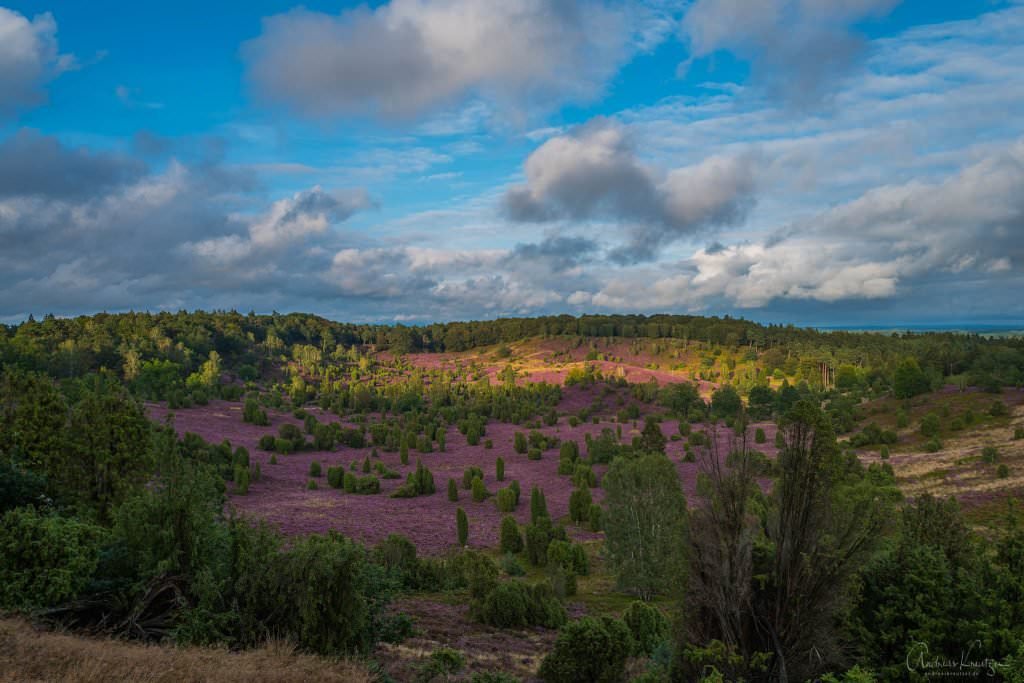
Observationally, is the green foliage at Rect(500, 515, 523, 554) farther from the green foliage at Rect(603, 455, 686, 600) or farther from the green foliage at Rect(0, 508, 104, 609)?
the green foliage at Rect(0, 508, 104, 609)

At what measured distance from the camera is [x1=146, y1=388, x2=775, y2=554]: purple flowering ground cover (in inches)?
1576

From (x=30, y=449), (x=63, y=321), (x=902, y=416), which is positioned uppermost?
(x=63, y=321)

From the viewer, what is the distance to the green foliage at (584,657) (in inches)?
577

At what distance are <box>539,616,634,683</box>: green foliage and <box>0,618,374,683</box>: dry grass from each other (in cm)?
495

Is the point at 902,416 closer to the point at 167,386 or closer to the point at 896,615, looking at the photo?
the point at 896,615

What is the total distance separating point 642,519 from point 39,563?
25667 mm

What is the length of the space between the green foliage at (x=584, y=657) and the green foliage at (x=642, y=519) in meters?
14.6

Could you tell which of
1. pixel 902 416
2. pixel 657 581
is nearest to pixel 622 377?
pixel 902 416

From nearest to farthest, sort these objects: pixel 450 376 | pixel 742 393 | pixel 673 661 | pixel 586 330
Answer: pixel 673 661, pixel 742 393, pixel 450 376, pixel 586 330

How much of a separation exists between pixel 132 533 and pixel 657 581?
23.6 meters

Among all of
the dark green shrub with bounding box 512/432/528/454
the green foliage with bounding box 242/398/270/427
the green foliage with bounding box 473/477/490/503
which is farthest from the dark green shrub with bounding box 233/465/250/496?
the dark green shrub with bounding box 512/432/528/454

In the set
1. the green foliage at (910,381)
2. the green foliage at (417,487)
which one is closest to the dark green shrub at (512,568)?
the green foliage at (417,487)

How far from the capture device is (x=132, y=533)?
15570 millimetres

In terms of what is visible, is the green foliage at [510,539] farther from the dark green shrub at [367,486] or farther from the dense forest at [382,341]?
the dense forest at [382,341]
